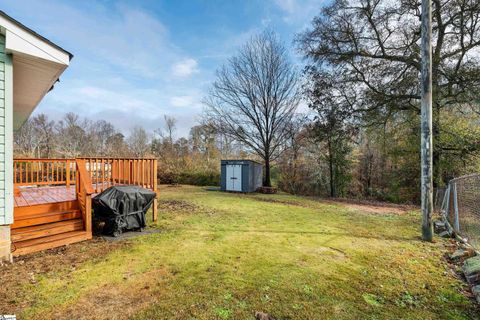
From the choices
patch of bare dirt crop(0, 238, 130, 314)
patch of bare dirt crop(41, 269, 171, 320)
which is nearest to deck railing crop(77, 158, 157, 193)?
patch of bare dirt crop(0, 238, 130, 314)

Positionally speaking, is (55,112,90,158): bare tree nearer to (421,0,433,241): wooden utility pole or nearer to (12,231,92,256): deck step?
(12,231,92,256): deck step

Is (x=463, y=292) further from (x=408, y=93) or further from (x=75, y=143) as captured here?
(x=75, y=143)

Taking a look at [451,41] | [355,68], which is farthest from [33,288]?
[451,41]

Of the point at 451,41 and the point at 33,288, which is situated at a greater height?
the point at 451,41

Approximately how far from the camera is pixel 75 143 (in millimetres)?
28766

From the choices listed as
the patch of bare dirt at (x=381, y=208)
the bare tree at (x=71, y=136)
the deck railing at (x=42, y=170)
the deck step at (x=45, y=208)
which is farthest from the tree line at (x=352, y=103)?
the bare tree at (x=71, y=136)

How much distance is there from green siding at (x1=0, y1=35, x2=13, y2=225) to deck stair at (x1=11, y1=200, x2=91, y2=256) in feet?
1.90

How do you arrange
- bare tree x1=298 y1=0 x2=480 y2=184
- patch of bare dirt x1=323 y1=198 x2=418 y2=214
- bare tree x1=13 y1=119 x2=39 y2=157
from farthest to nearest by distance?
bare tree x1=13 y1=119 x2=39 y2=157 < bare tree x1=298 y1=0 x2=480 y2=184 < patch of bare dirt x1=323 y1=198 x2=418 y2=214

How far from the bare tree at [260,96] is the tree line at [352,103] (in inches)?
2.6

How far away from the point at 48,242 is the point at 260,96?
13.7 meters

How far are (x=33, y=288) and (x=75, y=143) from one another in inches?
1257

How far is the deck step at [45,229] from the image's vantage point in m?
3.71

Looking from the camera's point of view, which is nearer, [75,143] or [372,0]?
[372,0]

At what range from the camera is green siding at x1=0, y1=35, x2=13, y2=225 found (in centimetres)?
325
